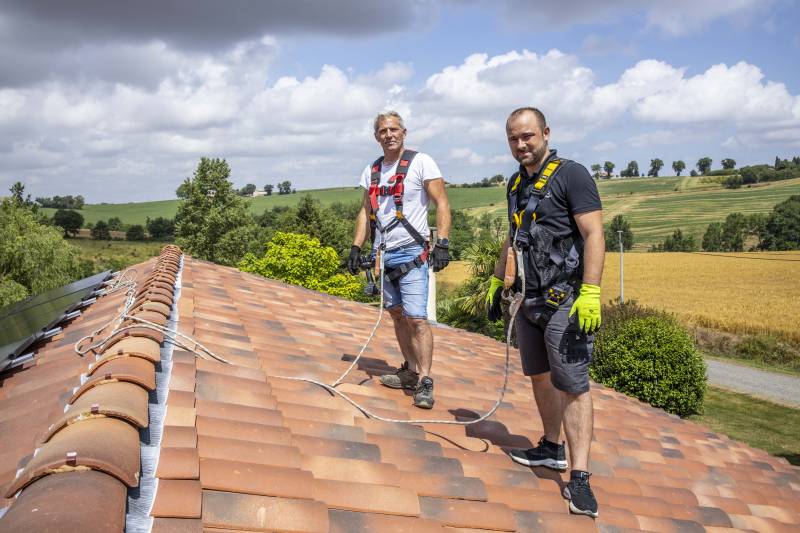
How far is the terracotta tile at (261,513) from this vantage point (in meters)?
1.75

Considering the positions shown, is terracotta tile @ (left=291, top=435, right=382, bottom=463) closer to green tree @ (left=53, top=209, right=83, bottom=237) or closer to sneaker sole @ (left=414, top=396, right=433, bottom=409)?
sneaker sole @ (left=414, top=396, right=433, bottom=409)

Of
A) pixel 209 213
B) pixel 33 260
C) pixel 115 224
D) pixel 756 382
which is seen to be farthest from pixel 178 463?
pixel 115 224

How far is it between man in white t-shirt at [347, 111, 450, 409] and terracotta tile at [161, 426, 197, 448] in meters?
1.94

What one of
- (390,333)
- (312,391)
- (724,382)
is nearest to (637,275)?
(724,382)

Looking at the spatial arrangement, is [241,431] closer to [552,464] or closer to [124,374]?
[124,374]

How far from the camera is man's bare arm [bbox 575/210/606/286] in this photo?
2932mm

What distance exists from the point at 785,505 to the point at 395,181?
344 centimetres

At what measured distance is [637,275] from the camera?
166 ft

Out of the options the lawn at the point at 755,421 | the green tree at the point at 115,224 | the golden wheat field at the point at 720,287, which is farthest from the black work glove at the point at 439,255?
the green tree at the point at 115,224

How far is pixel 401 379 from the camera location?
4.10m

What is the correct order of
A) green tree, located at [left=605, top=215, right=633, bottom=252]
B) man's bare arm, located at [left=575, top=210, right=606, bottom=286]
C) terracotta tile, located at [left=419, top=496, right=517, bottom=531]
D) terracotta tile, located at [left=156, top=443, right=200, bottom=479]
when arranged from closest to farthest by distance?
terracotta tile, located at [left=156, top=443, right=200, bottom=479]
terracotta tile, located at [left=419, top=496, right=517, bottom=531]
man's bare arm, located at [left=575, top=210, right=606, bottom=286]
green tree, located at [left=605, top=215, right=633, bottom=252]

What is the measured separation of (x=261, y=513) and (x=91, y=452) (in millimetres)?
515

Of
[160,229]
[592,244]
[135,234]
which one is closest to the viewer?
[592,244]

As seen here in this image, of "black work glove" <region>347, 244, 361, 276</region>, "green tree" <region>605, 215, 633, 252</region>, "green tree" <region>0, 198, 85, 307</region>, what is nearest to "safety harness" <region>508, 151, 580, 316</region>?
"black work glove" <region>347, 244, 361, 276</region>
